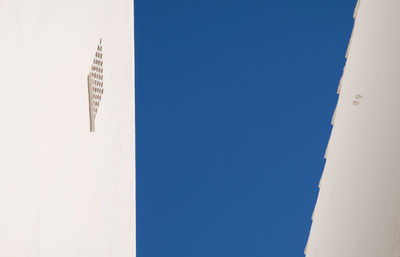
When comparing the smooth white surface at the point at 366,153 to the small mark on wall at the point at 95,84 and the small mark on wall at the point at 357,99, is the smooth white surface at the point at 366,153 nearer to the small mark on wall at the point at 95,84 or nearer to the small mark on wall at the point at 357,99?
the small mark on wall at the point at 357,99

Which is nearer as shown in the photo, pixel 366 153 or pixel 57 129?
pixel 57 129

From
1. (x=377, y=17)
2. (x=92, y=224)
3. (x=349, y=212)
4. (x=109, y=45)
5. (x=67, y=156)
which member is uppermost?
(x=377, y=17)

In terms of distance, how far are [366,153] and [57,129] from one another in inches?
63.9

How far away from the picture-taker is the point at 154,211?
493cm

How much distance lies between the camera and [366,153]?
2.71 meters

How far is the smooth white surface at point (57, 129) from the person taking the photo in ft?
5.47

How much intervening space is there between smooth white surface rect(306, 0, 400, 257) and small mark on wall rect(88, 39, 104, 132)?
1533 millimetres

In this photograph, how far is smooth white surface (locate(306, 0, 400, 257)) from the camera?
6.55 feet

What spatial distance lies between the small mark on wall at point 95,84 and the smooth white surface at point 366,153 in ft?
5.03

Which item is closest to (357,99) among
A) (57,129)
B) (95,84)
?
(95,84)

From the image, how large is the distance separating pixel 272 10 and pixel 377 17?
1320 millimetres

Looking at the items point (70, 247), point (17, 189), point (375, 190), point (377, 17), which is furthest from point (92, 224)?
point (377, 17)

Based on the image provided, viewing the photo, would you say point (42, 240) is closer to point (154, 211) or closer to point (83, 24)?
point (83, 24)

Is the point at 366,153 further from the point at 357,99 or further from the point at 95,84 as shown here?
the point at 95,84
